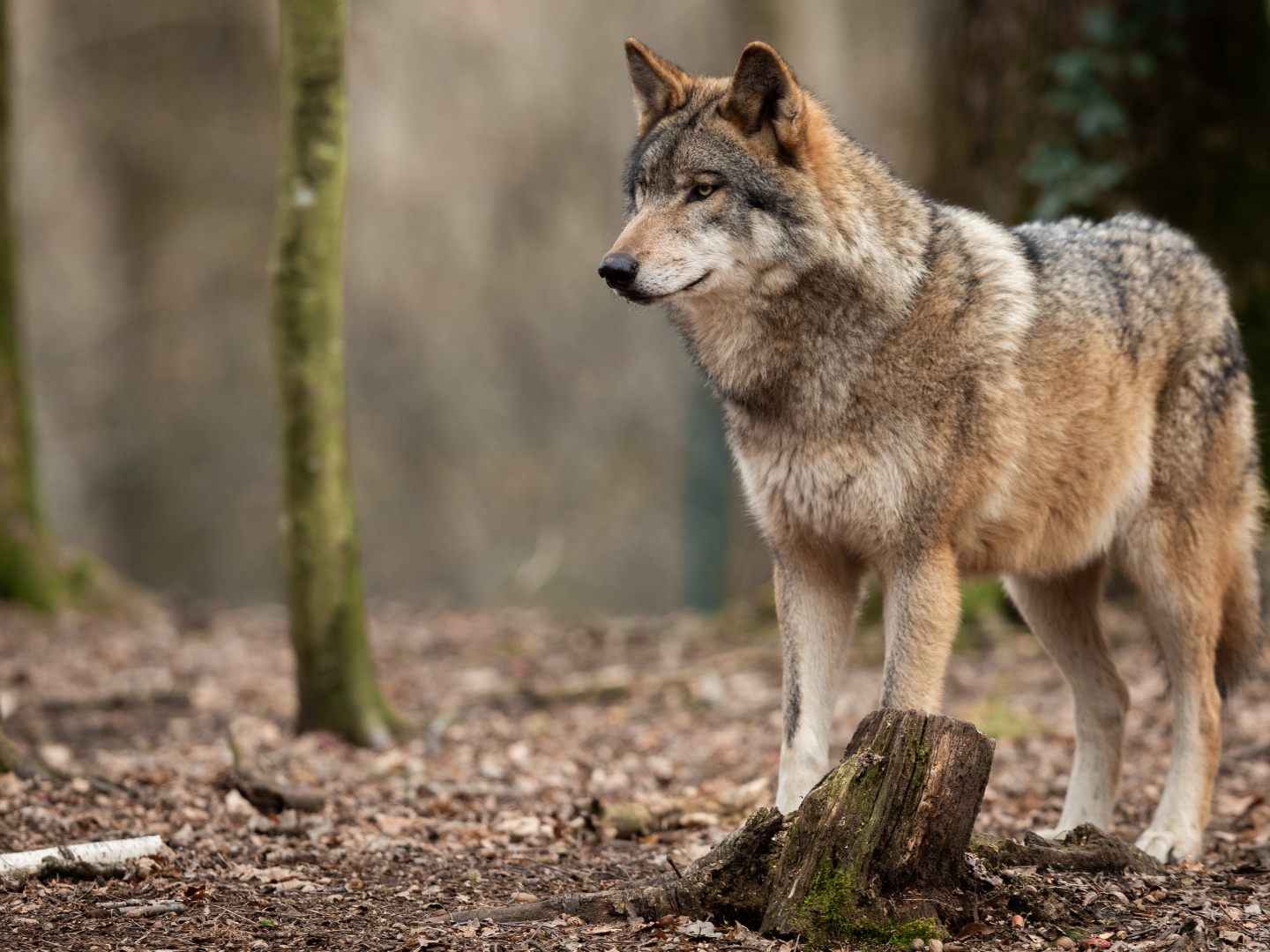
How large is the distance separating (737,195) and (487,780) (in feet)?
9.50

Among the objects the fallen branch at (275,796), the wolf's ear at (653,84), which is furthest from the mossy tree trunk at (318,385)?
the wolf's ear at (653,84)

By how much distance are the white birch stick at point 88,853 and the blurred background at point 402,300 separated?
31.9 ft

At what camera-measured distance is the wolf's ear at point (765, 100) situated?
4.10 meters

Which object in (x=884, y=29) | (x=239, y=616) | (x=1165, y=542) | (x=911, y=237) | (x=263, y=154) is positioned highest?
(x=884, y=29)

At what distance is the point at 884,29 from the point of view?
711 inches

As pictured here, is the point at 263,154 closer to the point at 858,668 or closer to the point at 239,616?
the point at 239,616

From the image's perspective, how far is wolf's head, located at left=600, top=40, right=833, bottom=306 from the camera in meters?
4.06

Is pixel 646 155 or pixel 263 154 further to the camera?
pixel 263 154

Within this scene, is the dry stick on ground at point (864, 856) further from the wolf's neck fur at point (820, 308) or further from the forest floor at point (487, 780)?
the wolf's neck fur at point (820, 308)

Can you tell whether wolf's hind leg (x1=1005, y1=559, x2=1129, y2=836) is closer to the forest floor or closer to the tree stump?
the forest floor

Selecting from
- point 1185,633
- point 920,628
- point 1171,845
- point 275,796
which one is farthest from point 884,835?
point 275,796

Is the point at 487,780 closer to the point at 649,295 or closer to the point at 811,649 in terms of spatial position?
the point at 811,649

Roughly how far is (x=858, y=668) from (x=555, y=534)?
10.1 m

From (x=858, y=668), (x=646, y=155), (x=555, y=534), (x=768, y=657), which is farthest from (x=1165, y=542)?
(x=555, y=534)
